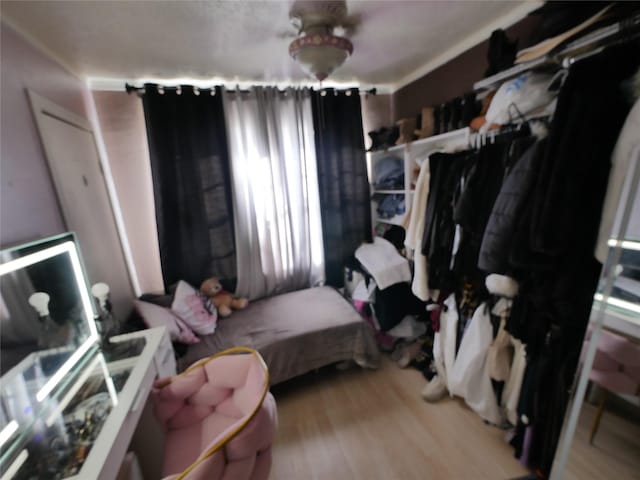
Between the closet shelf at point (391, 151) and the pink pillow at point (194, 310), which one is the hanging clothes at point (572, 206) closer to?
the closet shelf at point (391, 151)

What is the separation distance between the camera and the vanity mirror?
956mm

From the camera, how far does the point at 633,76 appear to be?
2.89ft

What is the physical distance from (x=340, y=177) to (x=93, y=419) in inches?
90.5

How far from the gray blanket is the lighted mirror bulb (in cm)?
85

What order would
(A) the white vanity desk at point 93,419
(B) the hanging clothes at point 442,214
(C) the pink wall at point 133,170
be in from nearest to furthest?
(A) the white vanity desk at point 93,419 < (B) the hanging clothes at point 442,214 < (C) the pink wall at point 133,170

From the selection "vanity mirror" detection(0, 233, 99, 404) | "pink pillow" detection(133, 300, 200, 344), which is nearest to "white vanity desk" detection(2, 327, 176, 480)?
"vanity mirror" detection(0, 233, 99, 404)

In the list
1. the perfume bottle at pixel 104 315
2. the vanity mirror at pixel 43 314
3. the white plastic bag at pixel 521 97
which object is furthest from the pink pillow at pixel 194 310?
the white plastic bag at pixel 521 97

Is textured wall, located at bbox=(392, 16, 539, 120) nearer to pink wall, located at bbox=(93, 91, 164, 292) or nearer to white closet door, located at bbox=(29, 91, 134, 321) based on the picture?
pink wall, located at bbox=(93, 91, 164, 292)

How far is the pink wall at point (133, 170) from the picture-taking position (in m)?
2.08

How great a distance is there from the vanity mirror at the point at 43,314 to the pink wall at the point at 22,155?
0.15m

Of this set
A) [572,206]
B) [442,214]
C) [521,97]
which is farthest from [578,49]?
[442,214]

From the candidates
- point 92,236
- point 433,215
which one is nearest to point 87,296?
point 92,236

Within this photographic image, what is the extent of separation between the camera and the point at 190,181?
221cm

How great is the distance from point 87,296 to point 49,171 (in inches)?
27.2
